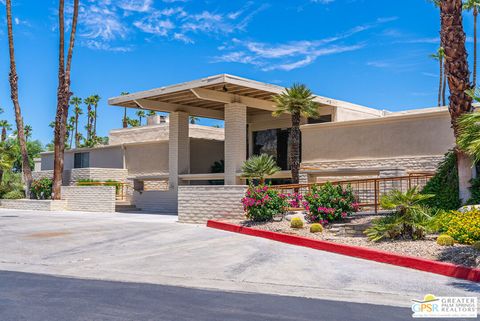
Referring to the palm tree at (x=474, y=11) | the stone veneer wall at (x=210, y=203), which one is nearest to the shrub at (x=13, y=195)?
the stone veneer wall at (x=210, y=203)

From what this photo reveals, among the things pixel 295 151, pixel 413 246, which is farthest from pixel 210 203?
pixel 413 246

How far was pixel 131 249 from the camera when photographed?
14.0 m

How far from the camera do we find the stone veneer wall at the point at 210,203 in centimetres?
1930

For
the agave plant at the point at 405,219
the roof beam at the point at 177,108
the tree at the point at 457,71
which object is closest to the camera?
the agave plant at the point at 405,219

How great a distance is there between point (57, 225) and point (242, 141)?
10880 mm

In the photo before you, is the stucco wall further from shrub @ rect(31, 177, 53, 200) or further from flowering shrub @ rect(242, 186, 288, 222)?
shrub @ rect(31, 177, 53, 200)

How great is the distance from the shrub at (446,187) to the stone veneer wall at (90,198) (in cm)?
1808

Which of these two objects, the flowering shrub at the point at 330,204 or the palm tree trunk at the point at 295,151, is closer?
the flowering shrub at the point at 330,204

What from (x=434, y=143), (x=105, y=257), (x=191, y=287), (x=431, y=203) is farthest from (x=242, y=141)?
(x=191, y=287)

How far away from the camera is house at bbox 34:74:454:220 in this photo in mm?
22266

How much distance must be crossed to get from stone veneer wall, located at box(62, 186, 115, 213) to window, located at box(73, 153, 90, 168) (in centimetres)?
893

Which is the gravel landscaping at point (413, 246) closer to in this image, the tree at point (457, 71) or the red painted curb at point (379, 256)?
the red painted curb at point (379, 256)

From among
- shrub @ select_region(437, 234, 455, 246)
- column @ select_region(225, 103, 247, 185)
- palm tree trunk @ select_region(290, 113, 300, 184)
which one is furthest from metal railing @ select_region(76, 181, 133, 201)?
shrub @ select_region(437, 234, 455, 246)

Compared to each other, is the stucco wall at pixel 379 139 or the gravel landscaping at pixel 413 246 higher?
the stucco wall at pixel 379 139
